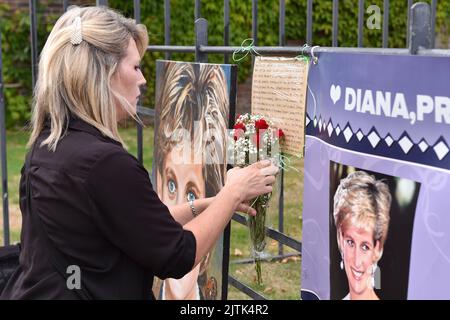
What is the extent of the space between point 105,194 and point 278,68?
904 millimetres

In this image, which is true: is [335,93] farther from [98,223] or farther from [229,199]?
[98,223]

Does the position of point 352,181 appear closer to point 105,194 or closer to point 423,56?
point 423,56

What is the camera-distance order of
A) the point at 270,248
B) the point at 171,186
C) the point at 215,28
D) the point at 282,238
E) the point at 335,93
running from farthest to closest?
the point at 215,28
the point at 270,248
the point at 171,186
the point at 282,238
the point at 335,93

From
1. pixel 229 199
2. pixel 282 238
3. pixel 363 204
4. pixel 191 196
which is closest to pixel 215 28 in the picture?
pixel 191 196

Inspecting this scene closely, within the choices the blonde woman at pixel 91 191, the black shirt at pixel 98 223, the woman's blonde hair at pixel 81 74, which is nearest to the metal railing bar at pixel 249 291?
the blonde woman at pixel 91 191

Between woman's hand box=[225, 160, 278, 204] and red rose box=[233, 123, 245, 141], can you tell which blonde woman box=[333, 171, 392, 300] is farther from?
red rose box=[233, 123, 245, 141]

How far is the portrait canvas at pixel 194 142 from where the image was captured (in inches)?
113

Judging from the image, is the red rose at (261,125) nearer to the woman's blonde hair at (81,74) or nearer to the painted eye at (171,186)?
the woman's blonde hair at (81,74)

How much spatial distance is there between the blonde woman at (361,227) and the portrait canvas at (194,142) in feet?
2.44

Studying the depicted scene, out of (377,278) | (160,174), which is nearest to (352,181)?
(377,278)

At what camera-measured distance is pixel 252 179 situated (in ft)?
8.12

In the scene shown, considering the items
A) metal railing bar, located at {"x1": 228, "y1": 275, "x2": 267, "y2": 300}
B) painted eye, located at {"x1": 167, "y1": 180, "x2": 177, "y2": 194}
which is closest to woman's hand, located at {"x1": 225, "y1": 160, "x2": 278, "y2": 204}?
metal railing bar, located at {"x1": 228, "y1": 275, "x2": 267, "y2": 300}

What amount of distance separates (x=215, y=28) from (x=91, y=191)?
7685 mm
